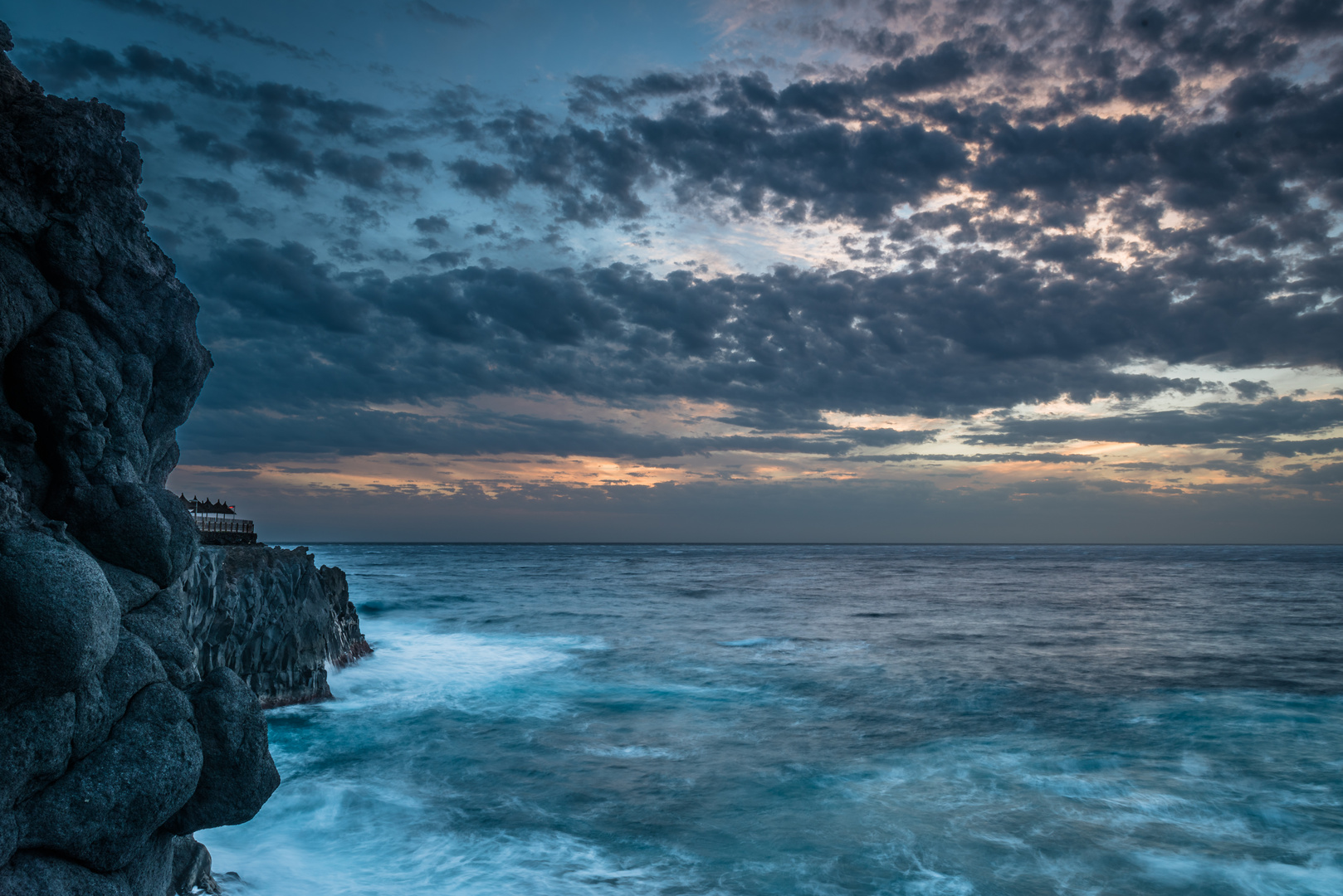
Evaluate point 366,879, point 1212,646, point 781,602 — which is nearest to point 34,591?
point 366,879

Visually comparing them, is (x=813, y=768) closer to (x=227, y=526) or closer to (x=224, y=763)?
(x=224, y=763)

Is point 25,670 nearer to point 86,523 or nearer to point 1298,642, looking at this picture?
point 86,523

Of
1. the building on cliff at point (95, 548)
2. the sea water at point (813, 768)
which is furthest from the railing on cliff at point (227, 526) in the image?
the building on cliff at point (95, 548)

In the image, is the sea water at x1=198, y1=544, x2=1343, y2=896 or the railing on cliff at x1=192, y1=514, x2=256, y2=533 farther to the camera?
the railing on cliff at x1=192, y1=514, x2=256, y2=533

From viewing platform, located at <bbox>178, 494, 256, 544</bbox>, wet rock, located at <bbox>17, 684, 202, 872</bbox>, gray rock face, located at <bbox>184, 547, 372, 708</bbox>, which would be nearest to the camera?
wet rock, located at <bbox>17, 684, 202, 872</bbox>

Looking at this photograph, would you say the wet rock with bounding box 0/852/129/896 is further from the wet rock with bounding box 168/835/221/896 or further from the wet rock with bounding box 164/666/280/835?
the wet rock with bounding box 168/835/221/896

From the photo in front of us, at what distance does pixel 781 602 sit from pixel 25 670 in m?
53.5

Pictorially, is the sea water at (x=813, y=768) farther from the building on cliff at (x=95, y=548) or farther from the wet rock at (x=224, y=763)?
the building on cliff at (x=95, y=548)

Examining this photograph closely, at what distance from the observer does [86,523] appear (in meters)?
7.23

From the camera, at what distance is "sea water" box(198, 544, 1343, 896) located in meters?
11.8

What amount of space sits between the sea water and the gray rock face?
1.10 metres

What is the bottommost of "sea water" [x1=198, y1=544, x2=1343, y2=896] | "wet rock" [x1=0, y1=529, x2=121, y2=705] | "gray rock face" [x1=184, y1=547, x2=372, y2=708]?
"sea water" [x1=198, y1=544, x2=1343, y2=896]

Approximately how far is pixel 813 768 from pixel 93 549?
14972 millimetres

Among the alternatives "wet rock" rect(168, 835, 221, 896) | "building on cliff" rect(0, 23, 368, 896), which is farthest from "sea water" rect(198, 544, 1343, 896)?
"building on cliff" rect(0, 23, 368, 896)
